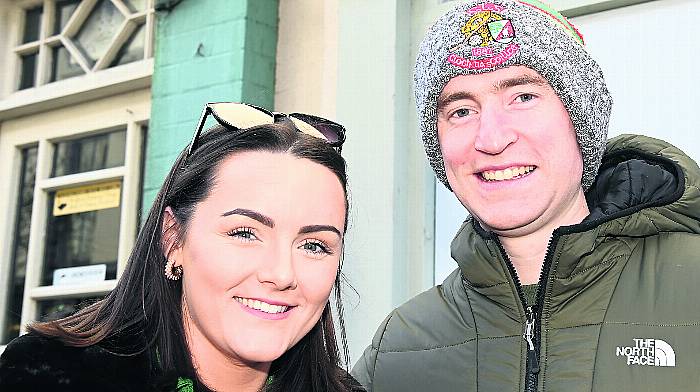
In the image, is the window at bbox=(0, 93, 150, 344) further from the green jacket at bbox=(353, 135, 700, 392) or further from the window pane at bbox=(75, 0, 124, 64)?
the green jacket at bbox=(353, 135, 700, 392)

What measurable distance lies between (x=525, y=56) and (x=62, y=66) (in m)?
3.27

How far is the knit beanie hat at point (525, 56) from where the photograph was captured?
83.9 inches

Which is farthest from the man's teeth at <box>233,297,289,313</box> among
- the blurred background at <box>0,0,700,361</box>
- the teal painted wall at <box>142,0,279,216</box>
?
the teal painted wall at <box>142,0,279,216</box>

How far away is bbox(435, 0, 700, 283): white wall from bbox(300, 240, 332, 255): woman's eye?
1.47 metres

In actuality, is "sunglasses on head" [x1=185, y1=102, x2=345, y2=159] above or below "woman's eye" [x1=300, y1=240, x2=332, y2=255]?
above

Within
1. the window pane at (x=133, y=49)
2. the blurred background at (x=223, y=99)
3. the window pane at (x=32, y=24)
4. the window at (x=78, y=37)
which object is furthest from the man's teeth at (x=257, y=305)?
the window pane at (x=32, y=24)

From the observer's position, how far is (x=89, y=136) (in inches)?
181

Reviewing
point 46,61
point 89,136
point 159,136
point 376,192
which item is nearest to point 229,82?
point 159,136

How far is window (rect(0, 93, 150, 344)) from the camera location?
441 cm

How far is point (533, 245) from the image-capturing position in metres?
2.16

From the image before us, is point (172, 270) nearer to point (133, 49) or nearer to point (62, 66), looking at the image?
point (133, 49)

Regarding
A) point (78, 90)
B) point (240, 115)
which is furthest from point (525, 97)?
point (78, 90)

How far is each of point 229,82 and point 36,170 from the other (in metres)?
1.59

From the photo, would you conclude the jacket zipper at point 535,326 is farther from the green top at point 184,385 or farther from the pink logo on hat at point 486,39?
the green top at point 184,385
